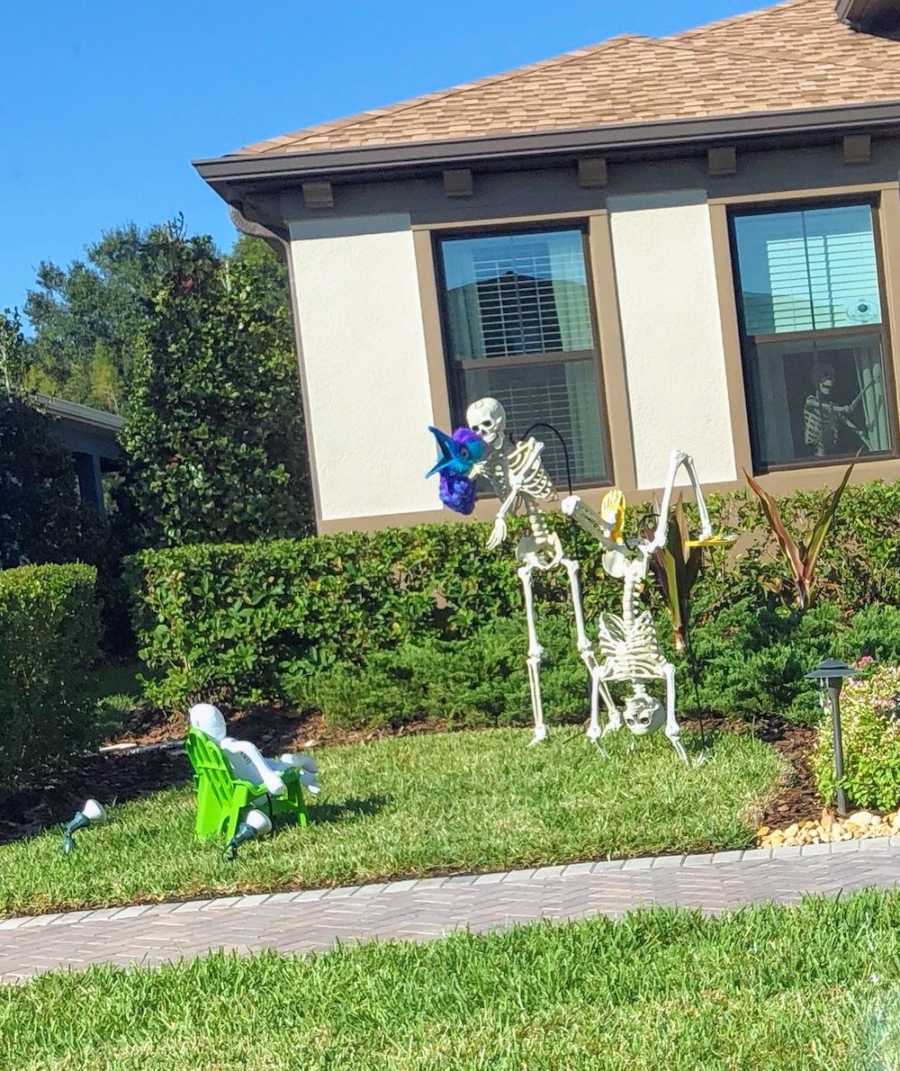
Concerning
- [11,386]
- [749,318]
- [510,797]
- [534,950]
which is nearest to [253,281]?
[11,386]

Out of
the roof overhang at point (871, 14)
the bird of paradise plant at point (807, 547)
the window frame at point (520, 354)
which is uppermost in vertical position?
the roof overhang at point (871, 14)

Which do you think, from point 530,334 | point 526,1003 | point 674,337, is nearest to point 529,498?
point 530,334

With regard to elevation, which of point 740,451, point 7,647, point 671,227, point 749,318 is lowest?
point 7,647

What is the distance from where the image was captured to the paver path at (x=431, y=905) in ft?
17.7

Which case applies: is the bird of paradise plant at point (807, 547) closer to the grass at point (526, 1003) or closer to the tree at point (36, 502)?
the grass at point (526, 1003)

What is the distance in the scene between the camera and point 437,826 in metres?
6.79

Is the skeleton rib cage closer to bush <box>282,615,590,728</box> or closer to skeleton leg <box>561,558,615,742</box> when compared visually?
skeleton leg <box>561,558,615,742</box>

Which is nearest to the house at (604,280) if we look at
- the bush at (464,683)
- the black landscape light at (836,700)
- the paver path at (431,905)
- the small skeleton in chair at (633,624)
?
the bush at (464,683)

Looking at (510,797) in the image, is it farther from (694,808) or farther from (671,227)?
(671,227)

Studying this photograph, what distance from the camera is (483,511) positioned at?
11562mm

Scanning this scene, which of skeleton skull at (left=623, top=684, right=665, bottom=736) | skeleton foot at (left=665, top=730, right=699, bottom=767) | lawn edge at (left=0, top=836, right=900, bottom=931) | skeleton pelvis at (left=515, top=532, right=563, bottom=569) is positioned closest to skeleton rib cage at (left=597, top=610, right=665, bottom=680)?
skeleton skull at (left=623, top=684, right=665, bottom=736)

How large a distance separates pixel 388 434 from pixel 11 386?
A: 7611mm

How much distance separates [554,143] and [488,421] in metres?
3.87

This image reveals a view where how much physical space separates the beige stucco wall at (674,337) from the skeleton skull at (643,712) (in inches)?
157
